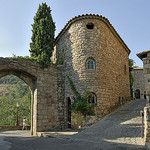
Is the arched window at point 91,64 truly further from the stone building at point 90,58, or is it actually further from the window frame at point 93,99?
the window frame at point 93,99

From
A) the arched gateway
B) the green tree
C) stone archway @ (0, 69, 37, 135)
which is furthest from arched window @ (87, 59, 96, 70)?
stone archway @ (0, 69, 37, 135)

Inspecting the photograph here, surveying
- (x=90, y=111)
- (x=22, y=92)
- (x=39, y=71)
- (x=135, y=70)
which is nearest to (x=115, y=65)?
(x=90, y=111)

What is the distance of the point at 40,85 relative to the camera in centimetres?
1214

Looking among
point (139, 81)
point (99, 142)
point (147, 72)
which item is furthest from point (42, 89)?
point (139, 81)

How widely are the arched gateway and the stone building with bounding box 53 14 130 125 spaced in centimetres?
65

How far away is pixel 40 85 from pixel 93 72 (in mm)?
3746

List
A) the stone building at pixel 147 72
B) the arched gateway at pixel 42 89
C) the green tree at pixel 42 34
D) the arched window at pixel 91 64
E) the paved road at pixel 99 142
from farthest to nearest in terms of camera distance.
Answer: the green tree at pixel 42 34 → the arched window at pixel 91 64 → the arched gateway at pixel 42 89 → the stone building at pixel 147 72 → the paved road at pixel 99 142

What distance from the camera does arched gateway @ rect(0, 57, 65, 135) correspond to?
1158 cm

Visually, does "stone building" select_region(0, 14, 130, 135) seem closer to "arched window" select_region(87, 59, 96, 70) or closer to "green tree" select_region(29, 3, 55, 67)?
"arched window" select_region(87, 59, 96, 70)

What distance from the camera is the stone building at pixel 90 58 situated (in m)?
12.1

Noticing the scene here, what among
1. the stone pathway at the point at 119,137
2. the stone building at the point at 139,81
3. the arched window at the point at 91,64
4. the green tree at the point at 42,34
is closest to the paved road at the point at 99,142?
the stone pathway at the point at 119,137

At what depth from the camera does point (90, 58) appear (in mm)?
12539

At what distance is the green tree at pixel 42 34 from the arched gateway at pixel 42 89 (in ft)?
4.30

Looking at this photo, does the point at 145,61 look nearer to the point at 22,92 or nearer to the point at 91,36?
the point at 91,36
